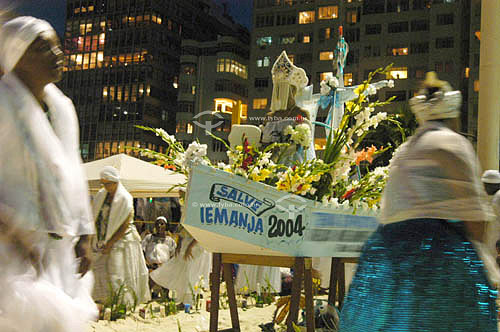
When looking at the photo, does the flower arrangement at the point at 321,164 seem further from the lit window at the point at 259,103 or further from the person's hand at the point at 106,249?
the lit window at the point at 259,103

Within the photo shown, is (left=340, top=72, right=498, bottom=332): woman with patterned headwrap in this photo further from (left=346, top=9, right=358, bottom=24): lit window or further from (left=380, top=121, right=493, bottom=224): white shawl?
(left=346, top=9, right=358, bottom=24): lit window

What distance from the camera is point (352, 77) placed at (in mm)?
48344

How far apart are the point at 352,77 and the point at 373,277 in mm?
47158

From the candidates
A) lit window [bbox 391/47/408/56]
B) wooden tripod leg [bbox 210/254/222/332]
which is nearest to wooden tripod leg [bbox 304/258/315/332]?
wooden tripod leg [bbox 210/254/222/332]

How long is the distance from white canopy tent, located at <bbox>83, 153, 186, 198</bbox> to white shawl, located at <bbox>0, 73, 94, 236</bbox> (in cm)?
923

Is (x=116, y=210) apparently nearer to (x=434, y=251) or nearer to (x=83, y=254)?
(x=83, y=254)

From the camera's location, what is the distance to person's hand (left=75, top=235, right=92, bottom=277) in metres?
2.35

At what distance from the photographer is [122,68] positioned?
65.9 metres

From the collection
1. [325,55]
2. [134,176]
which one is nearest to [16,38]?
[134,176]

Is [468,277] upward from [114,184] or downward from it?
downward

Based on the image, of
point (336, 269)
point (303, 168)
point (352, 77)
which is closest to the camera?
point (303, 168)

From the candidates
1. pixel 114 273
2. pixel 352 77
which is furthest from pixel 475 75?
pixel 114 273

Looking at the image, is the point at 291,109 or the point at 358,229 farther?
the point at 291,109

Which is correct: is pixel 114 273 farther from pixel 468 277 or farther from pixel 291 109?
pixel 468 277
